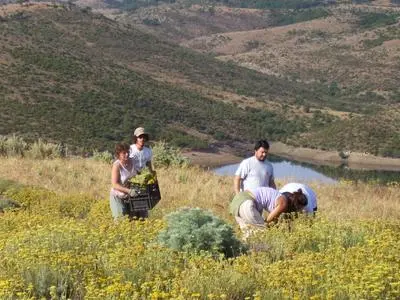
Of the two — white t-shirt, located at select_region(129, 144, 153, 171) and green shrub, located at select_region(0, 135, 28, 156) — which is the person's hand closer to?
white t-shirt, located at select_region(129, 144, 153, 171)

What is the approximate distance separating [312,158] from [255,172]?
64.8m

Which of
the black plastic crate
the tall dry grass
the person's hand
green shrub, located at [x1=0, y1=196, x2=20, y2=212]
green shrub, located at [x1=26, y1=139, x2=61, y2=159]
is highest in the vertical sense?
the person's hand

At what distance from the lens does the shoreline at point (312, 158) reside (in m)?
64.4

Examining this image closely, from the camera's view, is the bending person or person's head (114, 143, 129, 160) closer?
the bending person

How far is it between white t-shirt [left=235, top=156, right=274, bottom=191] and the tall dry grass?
155 centimetres

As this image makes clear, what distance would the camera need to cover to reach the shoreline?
6441cm

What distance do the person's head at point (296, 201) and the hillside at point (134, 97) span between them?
46797mm

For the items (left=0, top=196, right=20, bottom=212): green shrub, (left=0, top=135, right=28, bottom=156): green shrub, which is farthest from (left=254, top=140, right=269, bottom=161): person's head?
(left=0, top=135, right=28, bottom=156): green shrub

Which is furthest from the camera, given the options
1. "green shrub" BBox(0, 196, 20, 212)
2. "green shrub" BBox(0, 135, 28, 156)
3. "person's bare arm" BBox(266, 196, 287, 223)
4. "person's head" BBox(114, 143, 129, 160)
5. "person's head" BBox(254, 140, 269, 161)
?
"green shrub" BBox(0, 135, 28, 156)

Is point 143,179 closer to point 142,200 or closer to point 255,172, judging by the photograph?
point 142,200

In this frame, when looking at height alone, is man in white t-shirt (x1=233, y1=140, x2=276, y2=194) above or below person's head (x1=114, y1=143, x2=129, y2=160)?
below

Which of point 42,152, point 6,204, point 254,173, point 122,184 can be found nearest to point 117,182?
point 122,184

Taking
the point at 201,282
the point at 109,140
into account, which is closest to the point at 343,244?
the point at 201,282

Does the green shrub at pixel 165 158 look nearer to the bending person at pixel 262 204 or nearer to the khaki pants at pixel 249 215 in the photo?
the bending person at pixel 262 204
